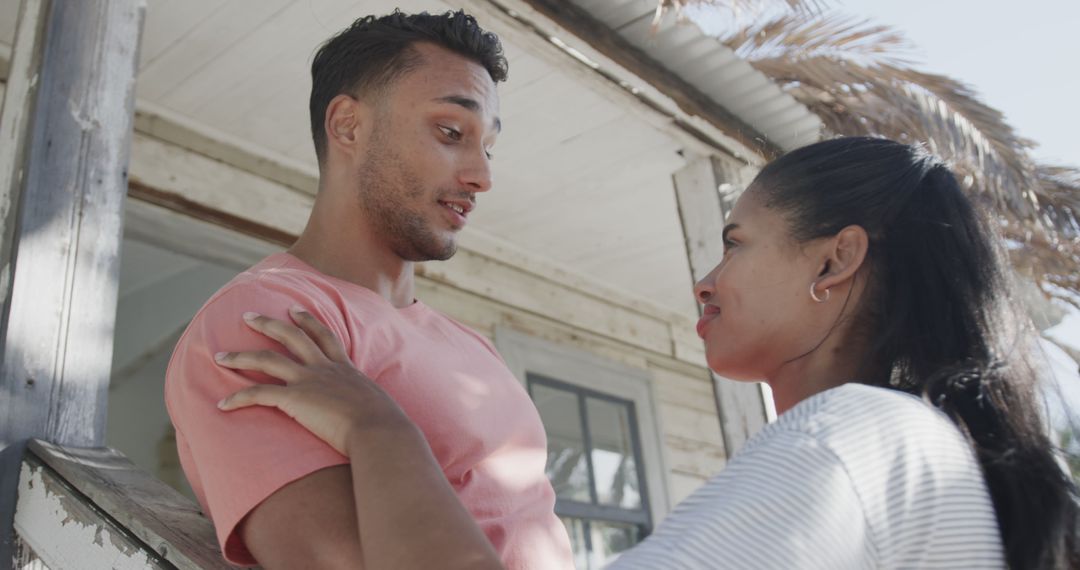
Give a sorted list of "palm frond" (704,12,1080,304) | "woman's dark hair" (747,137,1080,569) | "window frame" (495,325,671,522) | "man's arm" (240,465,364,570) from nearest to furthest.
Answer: "woman's dark hair" (747,137,1080,569) < "man's arm" (240,465,364,570) < "palm frond" (704,12,1080,304) < "window frame" (495,325,671,522)

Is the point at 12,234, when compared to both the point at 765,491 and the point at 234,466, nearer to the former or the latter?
the point at 234,466

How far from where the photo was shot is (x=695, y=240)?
410cm

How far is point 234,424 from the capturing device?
1375 millimetres

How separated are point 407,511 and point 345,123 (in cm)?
111

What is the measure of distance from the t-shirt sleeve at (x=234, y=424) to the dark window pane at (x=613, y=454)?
4.48 m

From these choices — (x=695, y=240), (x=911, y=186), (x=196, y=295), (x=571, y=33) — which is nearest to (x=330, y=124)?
(x=911, y=186)

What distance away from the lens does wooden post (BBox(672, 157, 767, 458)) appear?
3850 millimetres

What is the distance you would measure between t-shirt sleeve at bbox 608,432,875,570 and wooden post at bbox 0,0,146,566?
1.30 metres

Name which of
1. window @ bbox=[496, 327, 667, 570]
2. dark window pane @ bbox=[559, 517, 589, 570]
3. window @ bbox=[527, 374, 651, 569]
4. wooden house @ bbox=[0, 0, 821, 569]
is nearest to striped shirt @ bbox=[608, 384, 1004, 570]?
wooden house @ bbox=[0, 0, 821, 569]

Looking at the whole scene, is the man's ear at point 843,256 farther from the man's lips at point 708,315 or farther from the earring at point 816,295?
the man's lips at point 708,315

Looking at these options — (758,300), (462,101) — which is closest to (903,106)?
(462,101)

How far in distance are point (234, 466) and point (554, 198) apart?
12.1 feet

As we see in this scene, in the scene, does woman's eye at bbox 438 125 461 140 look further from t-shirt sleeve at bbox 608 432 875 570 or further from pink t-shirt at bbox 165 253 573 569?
t-shirt sleeve at bbox 608 432 875 570

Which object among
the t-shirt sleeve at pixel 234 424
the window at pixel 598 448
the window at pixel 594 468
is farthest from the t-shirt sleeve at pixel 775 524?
the window at pixel 594 468
